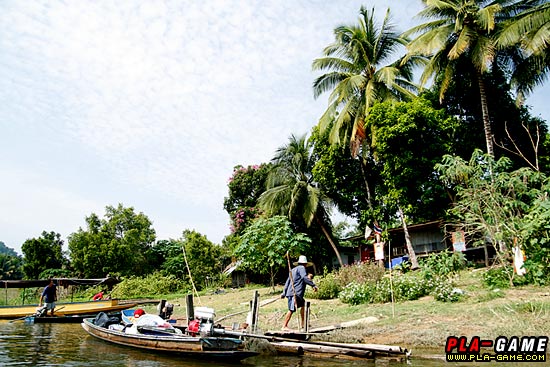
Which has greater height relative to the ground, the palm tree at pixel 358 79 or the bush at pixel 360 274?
the palm tree at pixel 358 79

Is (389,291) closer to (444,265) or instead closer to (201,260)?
(444,265)

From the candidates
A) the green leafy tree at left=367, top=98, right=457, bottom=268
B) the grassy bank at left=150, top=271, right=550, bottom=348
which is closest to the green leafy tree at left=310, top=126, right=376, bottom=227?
the green leafy tree at left=367, top=98, right=457, bottom=268

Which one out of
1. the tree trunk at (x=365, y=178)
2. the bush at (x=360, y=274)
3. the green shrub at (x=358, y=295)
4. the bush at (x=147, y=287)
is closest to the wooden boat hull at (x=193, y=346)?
the green shrub at (x=358, y=295)

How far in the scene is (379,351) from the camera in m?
8.23

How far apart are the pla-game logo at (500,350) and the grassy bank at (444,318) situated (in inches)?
22.6

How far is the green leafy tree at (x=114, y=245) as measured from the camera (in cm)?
3438

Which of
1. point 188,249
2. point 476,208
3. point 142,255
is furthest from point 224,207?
point 476,208

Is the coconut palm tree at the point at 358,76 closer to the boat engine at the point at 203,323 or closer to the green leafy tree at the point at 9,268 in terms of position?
the boat engine at the point at 203,323

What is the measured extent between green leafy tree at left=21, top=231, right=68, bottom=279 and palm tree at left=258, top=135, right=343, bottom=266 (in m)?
26.0

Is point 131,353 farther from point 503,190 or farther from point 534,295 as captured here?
point 503,190

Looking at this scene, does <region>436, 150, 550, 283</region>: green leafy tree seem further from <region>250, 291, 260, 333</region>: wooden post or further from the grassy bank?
<region>250, 291, 260, 333</region>: wooden post

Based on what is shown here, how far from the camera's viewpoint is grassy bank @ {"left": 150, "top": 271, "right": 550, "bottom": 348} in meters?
8.95

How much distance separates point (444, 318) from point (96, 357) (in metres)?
8.68

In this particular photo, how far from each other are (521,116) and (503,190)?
9.94m
